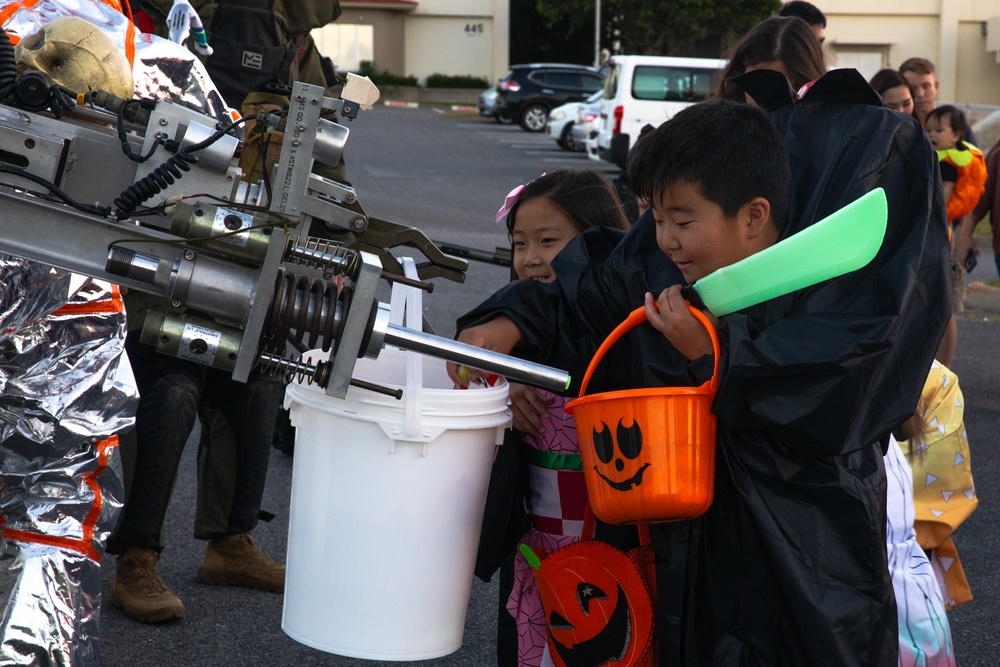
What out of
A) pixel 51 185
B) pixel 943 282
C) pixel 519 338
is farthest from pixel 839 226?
pixel 51 185

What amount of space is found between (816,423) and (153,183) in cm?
113

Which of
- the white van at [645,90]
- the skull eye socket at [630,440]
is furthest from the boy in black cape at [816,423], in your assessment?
the white van at [645,90]

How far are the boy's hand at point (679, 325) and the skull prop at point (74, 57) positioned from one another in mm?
1108

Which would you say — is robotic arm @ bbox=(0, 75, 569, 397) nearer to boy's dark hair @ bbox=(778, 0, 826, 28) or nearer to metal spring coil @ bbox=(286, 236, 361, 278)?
metal spring coil @ bbox=(286, 236, 361, 278)

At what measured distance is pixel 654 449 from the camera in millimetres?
1798

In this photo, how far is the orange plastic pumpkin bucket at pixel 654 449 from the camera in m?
1.80

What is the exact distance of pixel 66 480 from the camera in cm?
252

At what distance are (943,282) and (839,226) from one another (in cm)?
35

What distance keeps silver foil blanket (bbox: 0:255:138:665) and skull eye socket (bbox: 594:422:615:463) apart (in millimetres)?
1211

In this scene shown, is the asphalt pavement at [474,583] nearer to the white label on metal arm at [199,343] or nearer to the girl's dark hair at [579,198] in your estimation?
the white label on metal arm at [199,343]

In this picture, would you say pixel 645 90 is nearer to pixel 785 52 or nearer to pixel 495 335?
pixel 785 52

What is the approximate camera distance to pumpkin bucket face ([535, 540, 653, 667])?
2.01 meters

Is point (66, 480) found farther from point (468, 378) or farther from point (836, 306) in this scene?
point (836, 306)

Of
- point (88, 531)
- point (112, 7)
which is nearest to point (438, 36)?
point (112, 7)
